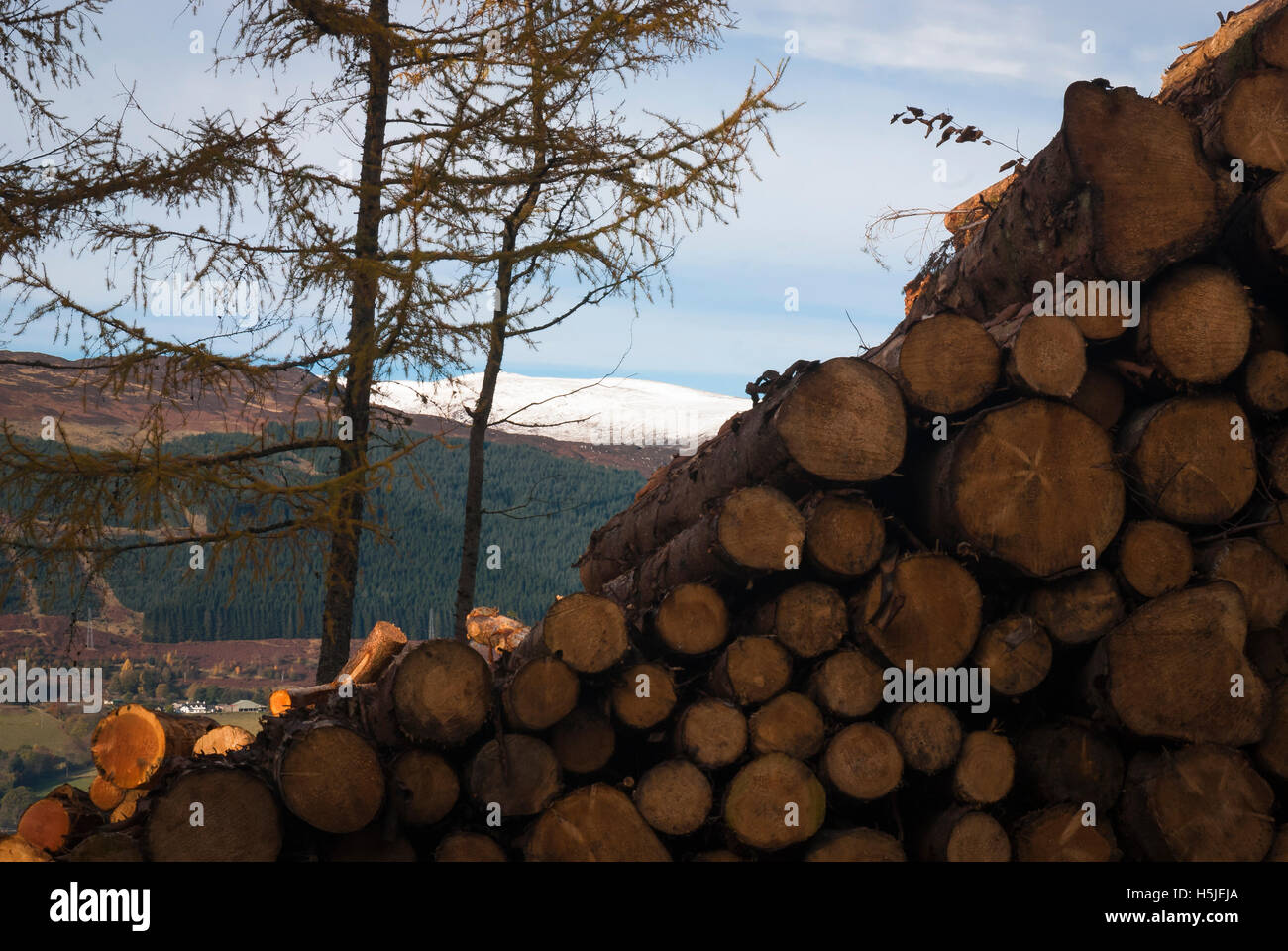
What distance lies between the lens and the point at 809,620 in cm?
369

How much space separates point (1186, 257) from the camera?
360 centimetres

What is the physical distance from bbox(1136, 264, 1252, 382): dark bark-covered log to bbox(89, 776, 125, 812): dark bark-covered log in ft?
19.6

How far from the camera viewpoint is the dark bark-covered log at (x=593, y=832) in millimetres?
3439

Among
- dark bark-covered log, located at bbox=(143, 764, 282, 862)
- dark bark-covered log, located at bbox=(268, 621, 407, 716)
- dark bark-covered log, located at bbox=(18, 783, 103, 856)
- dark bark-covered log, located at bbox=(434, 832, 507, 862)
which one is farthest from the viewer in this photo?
dark bark-covered log, located at bbox=(268, 621, 407, 716)

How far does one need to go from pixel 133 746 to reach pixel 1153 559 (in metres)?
5.60

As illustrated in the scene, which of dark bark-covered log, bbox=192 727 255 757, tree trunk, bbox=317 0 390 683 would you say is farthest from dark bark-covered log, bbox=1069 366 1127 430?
tree trunk, bbox=317 0 390 683

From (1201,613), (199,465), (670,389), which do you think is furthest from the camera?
(670,389)

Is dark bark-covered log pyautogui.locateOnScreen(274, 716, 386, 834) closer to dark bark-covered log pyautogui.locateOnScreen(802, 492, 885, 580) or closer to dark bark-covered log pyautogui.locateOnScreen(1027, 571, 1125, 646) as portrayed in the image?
dark bark-covered log pyautogui.locateOnScreen(802, 492, 885, 580)

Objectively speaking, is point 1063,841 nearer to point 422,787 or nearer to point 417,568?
point 422,787

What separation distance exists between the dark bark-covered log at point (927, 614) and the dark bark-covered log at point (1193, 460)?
0.83 meters

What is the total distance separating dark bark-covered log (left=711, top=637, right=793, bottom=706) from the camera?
11.9ft
